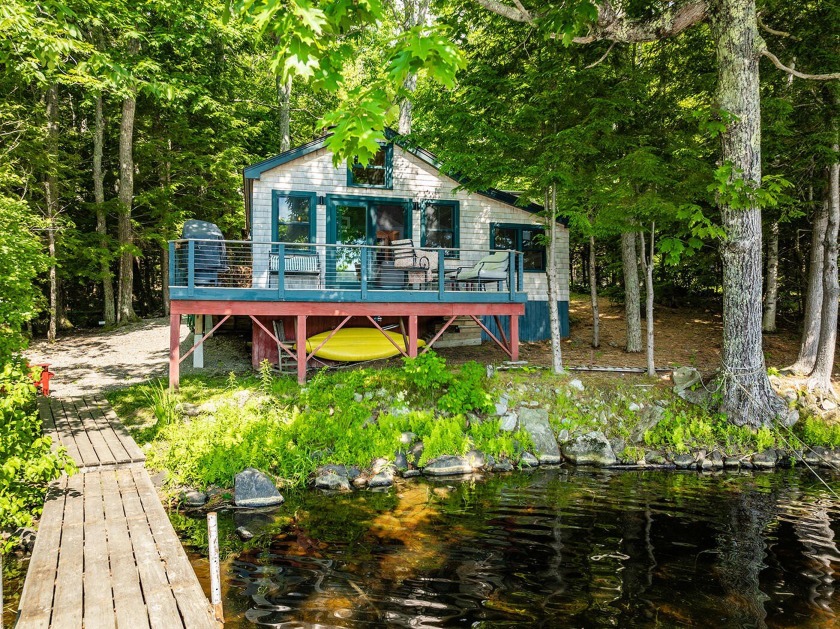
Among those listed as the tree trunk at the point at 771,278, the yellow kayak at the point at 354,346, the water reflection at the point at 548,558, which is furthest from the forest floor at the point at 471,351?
the water reflection at the point at 548,558

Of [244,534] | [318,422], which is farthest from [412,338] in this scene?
[244,534]

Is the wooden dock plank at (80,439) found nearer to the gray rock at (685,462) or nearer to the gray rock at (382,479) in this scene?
the gray rock at (382,479)

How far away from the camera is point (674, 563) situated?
5453 mm

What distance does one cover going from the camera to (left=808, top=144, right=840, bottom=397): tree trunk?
9.99 meters

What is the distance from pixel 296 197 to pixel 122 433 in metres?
7.11

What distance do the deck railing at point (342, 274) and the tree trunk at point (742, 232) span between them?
432cm

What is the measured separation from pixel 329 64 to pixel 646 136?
29.7 ft

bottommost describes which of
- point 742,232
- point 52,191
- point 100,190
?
point 742,232

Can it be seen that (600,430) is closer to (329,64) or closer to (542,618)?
(542,618)

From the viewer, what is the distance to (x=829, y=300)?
408 inches

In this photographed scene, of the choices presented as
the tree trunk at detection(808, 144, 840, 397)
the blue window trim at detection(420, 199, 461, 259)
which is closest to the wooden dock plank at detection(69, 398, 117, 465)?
the blue window trim at detection(420, 199, 461, 259)

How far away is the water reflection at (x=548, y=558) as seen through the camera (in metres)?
4.55

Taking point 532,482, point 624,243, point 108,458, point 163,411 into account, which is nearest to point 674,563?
point 532,482

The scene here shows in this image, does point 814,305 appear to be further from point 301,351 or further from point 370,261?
point 301,351
